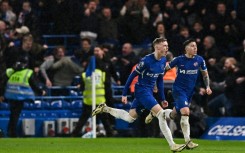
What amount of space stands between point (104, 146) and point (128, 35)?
366 inches

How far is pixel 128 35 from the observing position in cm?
3030

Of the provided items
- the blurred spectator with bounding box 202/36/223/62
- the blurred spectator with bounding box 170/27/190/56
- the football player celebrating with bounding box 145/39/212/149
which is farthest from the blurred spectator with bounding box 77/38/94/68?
the football player celebrating with bounding box 145/39/212/149

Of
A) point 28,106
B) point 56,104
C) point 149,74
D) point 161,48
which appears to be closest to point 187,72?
point 149,74

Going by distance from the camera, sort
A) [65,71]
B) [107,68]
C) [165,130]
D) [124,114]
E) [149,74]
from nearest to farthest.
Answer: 1. [165,130]
2. [149,74]
3. [124,114]
4. [107,68]
5. [65,71]

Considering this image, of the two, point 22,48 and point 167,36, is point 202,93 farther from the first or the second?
point 22,48

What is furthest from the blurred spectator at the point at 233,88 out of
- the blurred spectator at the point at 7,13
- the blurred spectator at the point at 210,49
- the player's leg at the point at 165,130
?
the blurred spectator at the point at 7,13

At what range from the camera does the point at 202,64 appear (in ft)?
69.7

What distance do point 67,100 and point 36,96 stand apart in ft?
3.94

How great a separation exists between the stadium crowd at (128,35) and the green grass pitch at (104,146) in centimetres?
345

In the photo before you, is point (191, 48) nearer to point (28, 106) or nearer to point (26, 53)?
point (26, 53)

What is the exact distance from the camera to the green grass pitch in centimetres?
1966

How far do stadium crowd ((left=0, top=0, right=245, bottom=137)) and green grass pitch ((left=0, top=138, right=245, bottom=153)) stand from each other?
11.3 ft

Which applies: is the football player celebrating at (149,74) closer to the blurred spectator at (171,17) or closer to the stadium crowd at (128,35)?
the stadium crowd at (128,35)

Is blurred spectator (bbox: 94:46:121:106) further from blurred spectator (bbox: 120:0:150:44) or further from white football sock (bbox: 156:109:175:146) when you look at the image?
white football sock (bbox: 156:109:175:146)
